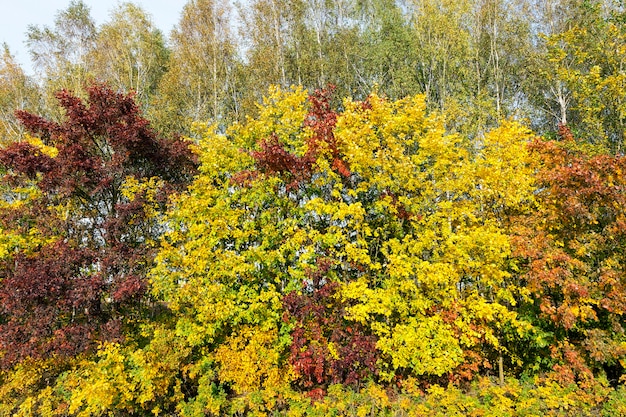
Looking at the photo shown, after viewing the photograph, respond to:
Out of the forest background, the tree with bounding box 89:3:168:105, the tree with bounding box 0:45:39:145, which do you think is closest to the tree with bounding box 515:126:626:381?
the forest background

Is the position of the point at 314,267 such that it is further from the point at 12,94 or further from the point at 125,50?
the point at 12,94

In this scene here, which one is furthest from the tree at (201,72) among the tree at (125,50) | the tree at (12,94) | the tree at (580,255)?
the tree at (580,255)

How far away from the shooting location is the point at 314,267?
7.94 metres

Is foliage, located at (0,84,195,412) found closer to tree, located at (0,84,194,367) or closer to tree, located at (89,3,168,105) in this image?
tree, located at (0,84,194,367)

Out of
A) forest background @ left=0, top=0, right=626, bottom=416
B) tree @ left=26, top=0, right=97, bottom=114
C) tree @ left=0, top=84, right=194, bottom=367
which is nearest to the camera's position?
forest background @ left=0, top=0, right=626, bottom=416

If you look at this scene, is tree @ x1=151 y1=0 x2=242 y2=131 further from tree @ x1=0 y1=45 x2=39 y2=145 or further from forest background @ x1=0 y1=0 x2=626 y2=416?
forest background @ x1=0 y1=0 x2=626 y2=416

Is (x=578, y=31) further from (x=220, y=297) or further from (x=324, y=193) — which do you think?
(x=220, y=297)

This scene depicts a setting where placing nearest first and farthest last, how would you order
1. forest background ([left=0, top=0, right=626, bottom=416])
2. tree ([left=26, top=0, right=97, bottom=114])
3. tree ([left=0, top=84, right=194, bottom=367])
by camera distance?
forest background ([left=0, top=0, right=626, bottom=416]), tree ([left=0, top=84, right=194, bottom=367]), tree ([left=26, top=0, right=97, bottom=114])

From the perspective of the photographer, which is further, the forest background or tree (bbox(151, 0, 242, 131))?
tree (bbox(151, 0, 242, 131))

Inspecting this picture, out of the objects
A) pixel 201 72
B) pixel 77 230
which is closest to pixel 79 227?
pixel 77 230

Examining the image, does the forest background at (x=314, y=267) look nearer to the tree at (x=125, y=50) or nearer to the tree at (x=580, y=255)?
the tree at (x=580, y=255)

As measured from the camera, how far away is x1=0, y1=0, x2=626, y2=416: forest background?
24.2 feet

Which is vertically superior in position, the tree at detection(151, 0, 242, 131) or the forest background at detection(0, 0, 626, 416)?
the tree at detection(151, 0, 242, 131)

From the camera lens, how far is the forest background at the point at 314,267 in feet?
24.2
